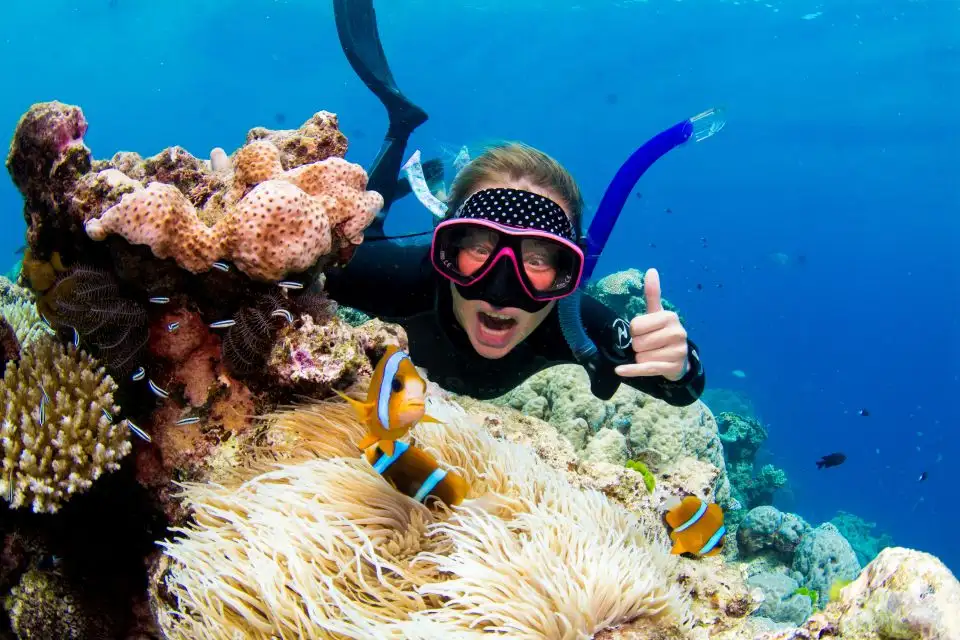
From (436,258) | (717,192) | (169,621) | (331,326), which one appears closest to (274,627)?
(169,621)

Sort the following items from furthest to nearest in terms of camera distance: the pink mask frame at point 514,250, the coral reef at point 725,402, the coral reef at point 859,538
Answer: the coral reef at point 725,402 < the coral reef at point 859,538 < the pink mask frame at point 514,250

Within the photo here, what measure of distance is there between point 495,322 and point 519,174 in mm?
1039

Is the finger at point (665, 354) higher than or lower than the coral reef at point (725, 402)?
higher

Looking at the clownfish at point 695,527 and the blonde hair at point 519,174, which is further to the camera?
the blonde hair at point 519,174

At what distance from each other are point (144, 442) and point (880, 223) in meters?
81.1

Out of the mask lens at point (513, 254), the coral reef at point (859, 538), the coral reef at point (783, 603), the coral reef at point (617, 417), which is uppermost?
the mask lens at point (513, 254)

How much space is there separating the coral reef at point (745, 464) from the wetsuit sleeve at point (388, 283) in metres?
10.6

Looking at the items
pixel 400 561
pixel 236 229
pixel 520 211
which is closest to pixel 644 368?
pixel 520 211

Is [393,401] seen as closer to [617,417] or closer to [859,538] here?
[617,417]

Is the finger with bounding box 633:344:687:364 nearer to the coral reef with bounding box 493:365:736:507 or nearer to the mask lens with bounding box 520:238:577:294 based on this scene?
the mask lens with bounding box 520:238:577:294

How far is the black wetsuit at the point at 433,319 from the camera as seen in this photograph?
426 cm

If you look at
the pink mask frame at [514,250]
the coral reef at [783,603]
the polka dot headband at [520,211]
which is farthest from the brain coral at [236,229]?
the coral reef at [783,603]

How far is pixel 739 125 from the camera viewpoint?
5691 centimetres

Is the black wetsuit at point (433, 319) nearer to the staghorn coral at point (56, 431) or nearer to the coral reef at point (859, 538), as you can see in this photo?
the staghorn coral at point (56, 431)
